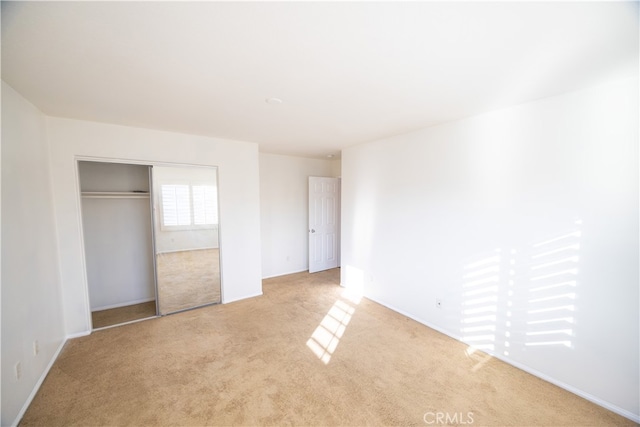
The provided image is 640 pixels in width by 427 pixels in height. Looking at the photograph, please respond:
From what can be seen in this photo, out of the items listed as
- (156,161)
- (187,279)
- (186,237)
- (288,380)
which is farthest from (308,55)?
(187,279)

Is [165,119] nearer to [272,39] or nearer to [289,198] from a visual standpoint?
[272,39]

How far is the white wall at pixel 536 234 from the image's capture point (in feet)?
6.04

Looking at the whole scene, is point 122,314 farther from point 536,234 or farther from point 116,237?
point 536,234

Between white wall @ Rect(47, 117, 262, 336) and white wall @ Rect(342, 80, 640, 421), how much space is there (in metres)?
2.29

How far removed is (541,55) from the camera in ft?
5.01

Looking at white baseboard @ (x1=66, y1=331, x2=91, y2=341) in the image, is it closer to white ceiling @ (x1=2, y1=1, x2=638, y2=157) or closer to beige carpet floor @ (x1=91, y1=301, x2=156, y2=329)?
beige carpet floor @ (x1=91, y1=301, x2=156, y2=329)

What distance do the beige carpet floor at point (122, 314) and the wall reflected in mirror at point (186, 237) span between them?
1.01ft

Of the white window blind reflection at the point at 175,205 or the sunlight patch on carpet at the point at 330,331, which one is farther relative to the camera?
the white window blind reflection at the point at 175,205

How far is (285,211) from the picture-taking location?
5199mm

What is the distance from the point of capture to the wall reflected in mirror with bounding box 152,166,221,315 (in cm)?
335

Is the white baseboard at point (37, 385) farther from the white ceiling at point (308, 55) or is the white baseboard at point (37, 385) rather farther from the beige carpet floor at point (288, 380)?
the white ceiling at point (308, 55)

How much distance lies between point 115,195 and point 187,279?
4.83 ft

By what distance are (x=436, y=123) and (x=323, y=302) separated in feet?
9.42

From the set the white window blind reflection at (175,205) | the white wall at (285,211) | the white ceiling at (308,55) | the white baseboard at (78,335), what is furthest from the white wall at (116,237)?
the white wall at (285,211)
